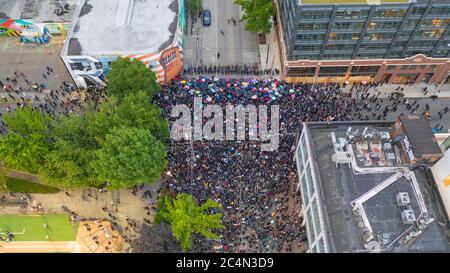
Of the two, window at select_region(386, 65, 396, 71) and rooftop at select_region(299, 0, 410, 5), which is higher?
rooftop at select_region(299, 0, 410, 5)

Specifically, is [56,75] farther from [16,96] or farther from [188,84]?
[188,84]

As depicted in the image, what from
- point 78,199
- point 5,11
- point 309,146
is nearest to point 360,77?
point 309,146

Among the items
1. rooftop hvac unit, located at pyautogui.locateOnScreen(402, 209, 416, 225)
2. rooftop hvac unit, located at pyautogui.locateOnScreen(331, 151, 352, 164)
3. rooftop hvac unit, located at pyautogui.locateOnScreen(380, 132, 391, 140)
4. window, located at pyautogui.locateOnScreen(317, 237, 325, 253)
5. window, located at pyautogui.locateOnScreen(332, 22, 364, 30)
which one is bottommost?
window, located at pyautogui.locateOnScreen(317, 237, 325, 253)

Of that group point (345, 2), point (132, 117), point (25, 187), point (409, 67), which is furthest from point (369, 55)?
point (25, 187)

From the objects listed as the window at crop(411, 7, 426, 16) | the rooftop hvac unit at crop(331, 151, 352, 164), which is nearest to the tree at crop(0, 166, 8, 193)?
the rooftop hvac unit at crop(331, 151, 352, 164)

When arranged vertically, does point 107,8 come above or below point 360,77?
above

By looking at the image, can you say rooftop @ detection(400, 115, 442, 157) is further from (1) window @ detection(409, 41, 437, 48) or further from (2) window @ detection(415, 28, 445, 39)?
(1) window @ detection(409, 41, 437, 48)
